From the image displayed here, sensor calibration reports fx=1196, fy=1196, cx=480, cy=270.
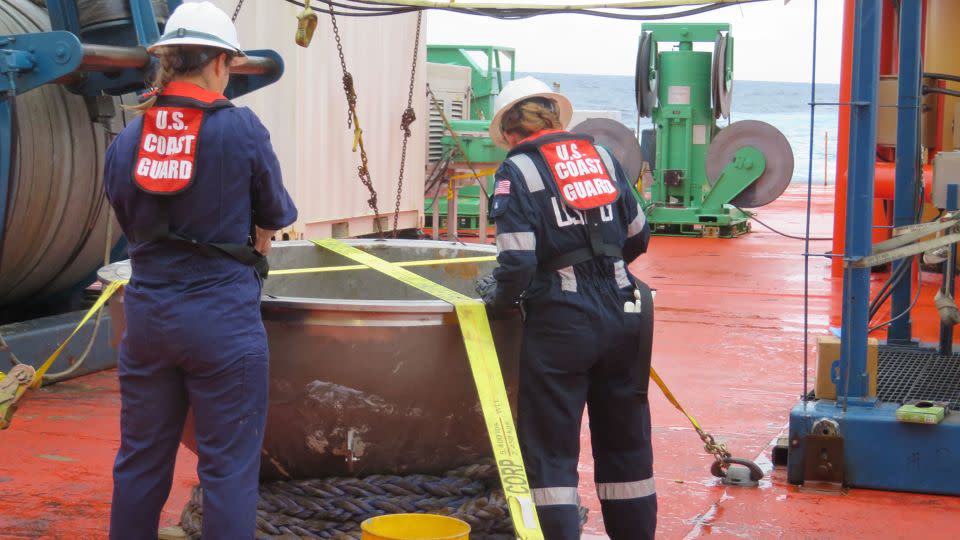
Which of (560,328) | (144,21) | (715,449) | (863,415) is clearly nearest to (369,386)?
(560,328)

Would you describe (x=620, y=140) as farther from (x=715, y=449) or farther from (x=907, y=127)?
(x=715, y=449)

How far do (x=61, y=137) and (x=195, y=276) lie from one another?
3.80m

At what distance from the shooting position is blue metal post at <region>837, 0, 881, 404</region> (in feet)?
16.6

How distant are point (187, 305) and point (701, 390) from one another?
445 cm

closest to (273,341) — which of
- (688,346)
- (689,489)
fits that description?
(689,489)

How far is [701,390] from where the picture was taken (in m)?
7.13

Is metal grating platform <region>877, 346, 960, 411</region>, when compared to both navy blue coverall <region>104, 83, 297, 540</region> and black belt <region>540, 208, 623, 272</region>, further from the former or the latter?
navy blue coverall <region>104, 83, 297, 540</region>

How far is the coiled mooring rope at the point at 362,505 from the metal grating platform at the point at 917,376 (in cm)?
233

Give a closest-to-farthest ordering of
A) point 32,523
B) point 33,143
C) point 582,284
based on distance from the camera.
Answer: point 582,284 < point 32,523 < point 33,143

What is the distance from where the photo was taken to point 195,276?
10.8 ft

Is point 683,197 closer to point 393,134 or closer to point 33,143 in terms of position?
point 393,134

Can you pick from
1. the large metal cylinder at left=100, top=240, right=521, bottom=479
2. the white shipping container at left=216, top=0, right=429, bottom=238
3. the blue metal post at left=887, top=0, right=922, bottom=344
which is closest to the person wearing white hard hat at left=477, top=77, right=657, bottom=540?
the large metal cylinder at left=100, top=240, right=521, bottom=479

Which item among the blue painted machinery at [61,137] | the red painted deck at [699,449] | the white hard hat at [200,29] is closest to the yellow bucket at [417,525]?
the red painted deck at [699,449]

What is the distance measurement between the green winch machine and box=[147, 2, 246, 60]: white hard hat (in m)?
11.6
